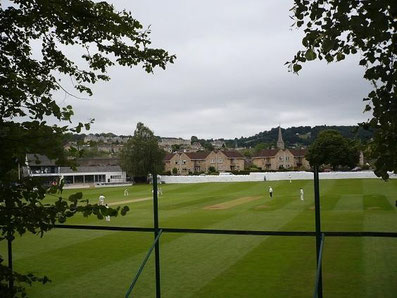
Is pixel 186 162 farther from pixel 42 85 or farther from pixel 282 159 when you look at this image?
pixel 42 85

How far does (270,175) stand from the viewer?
6606 cm

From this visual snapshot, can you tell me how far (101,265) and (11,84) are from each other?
10748mm

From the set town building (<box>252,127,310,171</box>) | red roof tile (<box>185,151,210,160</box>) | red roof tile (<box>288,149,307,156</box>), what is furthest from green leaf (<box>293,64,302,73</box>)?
red roof tile (<box>288,149,307,156</box>)

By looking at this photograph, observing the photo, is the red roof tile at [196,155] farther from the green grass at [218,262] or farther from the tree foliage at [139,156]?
the green grass at [218,262]

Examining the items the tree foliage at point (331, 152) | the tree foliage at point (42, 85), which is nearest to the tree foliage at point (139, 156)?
the tree foliage at point (331, 152)

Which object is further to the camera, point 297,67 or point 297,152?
point 297,152

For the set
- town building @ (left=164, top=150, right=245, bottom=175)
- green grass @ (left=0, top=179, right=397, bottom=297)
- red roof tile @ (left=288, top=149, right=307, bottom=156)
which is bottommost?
green grass @ (left=0, top=179, right=397, bottom=297)

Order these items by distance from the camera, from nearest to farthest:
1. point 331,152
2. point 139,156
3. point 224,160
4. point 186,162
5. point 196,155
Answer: point 139,156 → point 331,152 → point 224,160 → point 186,162 → point 196,155

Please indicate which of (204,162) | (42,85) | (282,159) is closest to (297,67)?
(42,85)

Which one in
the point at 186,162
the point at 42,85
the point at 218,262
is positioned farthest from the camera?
the point at 186,162

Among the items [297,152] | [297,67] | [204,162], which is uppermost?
[297,152]

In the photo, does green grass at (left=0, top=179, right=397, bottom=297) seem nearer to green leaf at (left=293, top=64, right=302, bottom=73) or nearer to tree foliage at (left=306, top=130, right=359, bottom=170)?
green leaf at (left=293, top=64, right=302, bottom=73)

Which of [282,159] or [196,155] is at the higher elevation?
[196,155]

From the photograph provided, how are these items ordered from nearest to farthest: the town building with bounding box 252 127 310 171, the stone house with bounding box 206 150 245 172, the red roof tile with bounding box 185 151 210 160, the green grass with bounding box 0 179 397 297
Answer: the green grass with bounding box 0 179 397 297
the stone house with bounding box 206 150 245 172
the town building with bounding box 252 127 310 171
the red roof tile with bounding box 185 151 210 160
